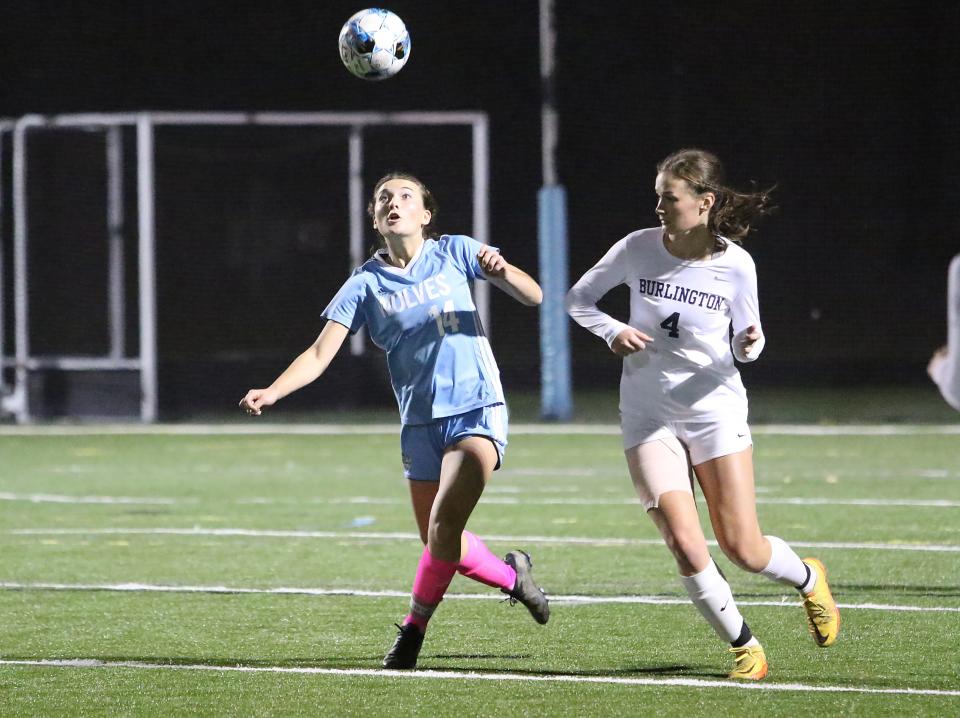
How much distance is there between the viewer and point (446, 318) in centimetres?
638

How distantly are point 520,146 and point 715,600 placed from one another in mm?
25647

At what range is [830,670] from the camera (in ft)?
20.2

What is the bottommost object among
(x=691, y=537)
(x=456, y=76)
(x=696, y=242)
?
(x=691, y=537)

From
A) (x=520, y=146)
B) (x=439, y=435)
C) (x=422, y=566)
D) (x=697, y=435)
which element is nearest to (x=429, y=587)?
(x=422, y=566)

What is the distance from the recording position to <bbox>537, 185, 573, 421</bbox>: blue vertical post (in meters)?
19.4

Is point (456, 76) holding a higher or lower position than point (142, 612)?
higher

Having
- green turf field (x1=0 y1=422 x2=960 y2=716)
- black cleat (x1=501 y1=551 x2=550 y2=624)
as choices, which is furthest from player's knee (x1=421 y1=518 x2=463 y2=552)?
black cleat (x1=501 y1=551 x2=550 y2=624)

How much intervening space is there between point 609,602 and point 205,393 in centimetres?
1421

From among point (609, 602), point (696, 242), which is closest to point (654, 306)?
point (696, 242)

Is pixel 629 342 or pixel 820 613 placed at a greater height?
pixel 629 342

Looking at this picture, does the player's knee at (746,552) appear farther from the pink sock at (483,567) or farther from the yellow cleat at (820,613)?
the pink sock at (483,567)

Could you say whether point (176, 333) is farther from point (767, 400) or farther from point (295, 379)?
point (295, 379)

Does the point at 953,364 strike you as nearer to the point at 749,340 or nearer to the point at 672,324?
the point at 749,340

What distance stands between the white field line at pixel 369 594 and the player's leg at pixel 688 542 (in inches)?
66.7
